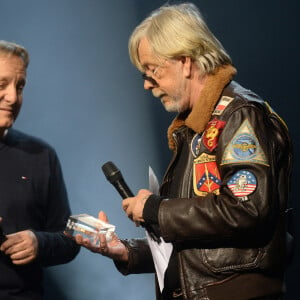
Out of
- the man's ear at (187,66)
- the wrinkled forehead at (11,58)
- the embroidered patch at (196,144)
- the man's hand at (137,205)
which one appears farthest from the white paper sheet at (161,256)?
the wrinkled forehead at (11,58)

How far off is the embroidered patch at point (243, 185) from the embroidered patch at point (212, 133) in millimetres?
137

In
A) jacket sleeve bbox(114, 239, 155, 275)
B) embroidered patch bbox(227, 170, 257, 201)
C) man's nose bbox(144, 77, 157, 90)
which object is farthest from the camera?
jacket sleeve bbox(114, 239, 155, 275)

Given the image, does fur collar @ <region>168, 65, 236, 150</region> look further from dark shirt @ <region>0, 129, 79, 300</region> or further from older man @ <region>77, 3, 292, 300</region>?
dark shirt @ <region>0, 129, 79, 300</region>

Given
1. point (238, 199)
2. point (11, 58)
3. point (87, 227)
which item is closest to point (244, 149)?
point (238, 199)

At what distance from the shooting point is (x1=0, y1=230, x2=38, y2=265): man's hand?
188 centimetres

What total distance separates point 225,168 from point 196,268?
0.96ft

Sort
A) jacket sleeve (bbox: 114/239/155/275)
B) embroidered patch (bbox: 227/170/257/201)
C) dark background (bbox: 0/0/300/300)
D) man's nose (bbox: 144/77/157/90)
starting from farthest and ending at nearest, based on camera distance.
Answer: dark background (bbox: 0/0/300/300)
jacket sleeve (bbox: 114/239/155/275)
man's nose (bbox: 144/77/157/90)
embroidered patch (bbox: 227/170/257/201)

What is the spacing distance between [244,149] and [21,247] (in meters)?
0.79

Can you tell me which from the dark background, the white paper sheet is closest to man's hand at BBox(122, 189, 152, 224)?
the white paper sheet

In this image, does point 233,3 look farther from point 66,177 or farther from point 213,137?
point 213,137

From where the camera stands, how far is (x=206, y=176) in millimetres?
1664

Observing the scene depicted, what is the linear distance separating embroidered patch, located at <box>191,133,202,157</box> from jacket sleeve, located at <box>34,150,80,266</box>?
0.60 metres

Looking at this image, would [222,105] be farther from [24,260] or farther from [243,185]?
[24,260]

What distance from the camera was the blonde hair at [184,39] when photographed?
1.74 m
